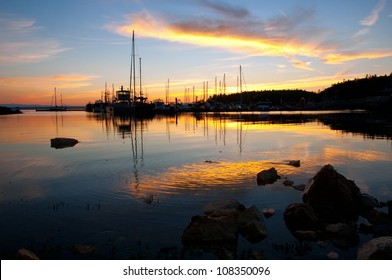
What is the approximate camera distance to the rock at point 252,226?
11.8 meters

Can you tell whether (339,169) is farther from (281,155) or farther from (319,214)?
(319,214)

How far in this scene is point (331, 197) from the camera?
14.7m

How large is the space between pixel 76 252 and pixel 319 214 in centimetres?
1018

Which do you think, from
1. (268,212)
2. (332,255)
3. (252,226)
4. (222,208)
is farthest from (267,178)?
(332,255)

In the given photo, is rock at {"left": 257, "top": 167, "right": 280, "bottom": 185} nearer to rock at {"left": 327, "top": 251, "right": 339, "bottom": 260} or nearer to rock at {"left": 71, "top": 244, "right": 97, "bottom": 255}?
rock at {"left": 327, "top": 251, "right": 339, "bottom": 260}

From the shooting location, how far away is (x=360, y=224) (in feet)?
42.6

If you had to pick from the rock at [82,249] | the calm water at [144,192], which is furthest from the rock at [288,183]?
the rock at [82,249]

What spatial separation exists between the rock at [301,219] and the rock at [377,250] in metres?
2.72

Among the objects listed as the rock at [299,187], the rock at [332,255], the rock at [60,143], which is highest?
the rock at [60,143]

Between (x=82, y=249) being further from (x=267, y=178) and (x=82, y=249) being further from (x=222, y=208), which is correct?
(x=267, y=178)

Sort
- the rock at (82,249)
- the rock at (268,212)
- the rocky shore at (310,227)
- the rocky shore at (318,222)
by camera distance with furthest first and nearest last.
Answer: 1. the rock at (268,212)
2. the rocky shore at (318,222)
3. the rock at (82,249)
4. the rocky shore at (310,227)

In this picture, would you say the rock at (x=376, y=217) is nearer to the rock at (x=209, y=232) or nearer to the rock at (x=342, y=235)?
the rock at (x=342, y=235)

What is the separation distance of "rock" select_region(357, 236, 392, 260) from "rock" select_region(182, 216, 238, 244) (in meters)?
4.13
